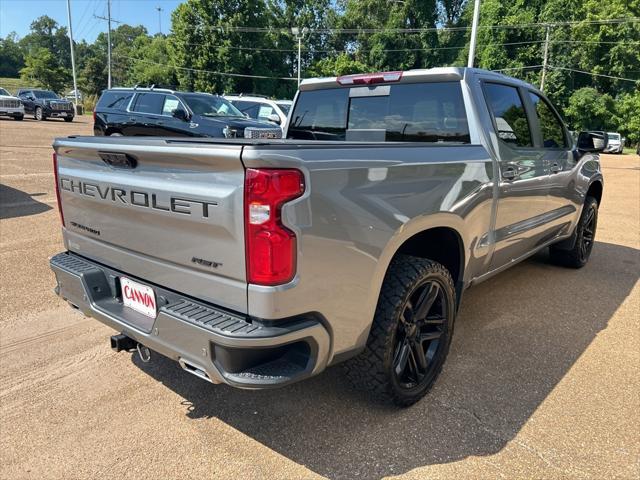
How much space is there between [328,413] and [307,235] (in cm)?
125

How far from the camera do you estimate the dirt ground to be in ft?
7.61

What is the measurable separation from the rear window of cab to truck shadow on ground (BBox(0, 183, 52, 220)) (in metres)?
4.92

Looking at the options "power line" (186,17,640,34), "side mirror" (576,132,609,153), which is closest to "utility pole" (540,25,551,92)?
"power line" (186,17,640,34)

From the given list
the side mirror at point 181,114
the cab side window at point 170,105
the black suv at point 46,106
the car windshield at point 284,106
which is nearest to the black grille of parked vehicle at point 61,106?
the black suv at point 46,106

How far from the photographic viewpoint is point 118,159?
93.7 inches

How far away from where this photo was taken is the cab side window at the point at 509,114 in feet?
11.3

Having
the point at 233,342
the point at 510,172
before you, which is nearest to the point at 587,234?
the point at 510,172

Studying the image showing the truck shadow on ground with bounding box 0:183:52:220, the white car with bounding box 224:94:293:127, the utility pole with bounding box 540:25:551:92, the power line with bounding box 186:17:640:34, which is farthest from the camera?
the utility pole with bounding box 540:25:551:92

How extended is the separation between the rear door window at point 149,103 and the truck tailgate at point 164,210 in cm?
863

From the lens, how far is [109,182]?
2.47 metres

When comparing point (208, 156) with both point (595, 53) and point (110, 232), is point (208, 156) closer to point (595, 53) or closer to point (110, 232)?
point (110, 232)

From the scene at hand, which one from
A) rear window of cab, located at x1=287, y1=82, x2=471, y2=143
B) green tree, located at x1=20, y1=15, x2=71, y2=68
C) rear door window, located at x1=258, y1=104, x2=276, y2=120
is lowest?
rear window of cab, located at x1=287, y1=82, x2=471, y2=143

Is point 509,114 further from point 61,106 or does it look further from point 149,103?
point 61,106

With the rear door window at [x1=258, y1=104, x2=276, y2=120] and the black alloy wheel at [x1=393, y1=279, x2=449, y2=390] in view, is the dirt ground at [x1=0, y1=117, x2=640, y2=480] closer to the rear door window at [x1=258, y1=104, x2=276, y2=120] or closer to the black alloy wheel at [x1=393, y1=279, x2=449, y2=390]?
the black alloy wheel at [x1=393, y1=279, x2=449, y2=390]
